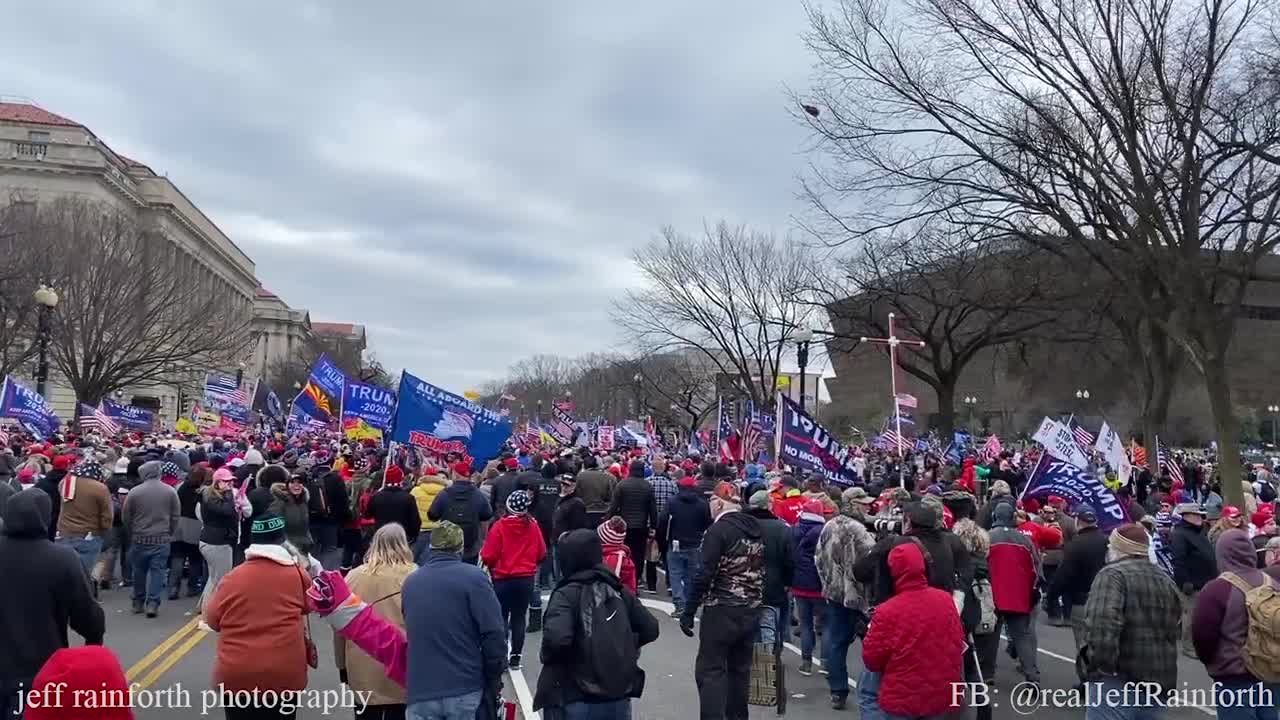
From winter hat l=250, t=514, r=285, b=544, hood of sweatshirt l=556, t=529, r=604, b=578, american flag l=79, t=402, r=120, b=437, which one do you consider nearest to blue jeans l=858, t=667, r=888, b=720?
hood of sweatshirt l=556, t=529, r=604, b=578

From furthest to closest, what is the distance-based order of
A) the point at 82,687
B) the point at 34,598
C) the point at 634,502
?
the point at 634,502
the point at 34,598
the point at 82,687

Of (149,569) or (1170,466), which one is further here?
(1170,466)

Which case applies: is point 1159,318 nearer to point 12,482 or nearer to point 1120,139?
point 1120,139

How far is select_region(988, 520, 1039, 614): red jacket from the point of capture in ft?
29.3

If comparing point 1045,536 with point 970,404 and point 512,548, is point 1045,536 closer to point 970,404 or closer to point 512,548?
point 512,548

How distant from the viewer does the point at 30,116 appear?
66.4m

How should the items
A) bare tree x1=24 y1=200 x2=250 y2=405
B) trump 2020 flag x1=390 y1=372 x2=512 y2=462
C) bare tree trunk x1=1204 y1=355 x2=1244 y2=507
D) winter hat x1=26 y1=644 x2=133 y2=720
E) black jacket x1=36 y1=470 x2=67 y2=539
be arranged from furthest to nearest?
bare tree x1=24 y1=200 x2=250 y2=405
bare tree trunk x1=1204 y1=355 x2=1244 y2=507
trump 2020 flag x1=390 y1=372 x2=512 y2=462
black jacket x1=36 y1=470 x2=67 y2=539
winter hat x1=26 y1=644 x2=133 y2=720

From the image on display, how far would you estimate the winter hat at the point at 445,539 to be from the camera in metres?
5.37

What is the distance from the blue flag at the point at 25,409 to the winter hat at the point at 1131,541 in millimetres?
22487

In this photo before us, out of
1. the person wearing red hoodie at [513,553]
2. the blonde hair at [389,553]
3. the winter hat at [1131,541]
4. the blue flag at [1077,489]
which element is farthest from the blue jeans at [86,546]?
the blue flag at [1077,489]

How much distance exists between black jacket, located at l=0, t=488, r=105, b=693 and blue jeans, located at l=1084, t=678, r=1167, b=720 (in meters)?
5.65

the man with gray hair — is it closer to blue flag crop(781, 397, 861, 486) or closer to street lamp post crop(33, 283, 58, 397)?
blue flag crop(781, 397, 861, 486)

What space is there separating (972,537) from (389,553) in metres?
5.20

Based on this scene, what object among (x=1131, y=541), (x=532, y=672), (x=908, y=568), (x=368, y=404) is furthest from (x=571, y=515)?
(x=368, y=404)
